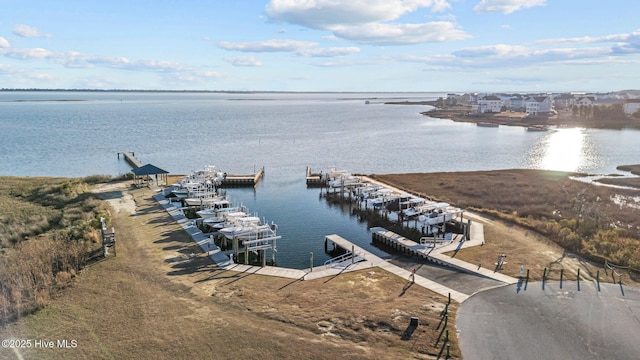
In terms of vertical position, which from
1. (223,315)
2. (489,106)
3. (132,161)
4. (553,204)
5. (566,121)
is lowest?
(223,315)

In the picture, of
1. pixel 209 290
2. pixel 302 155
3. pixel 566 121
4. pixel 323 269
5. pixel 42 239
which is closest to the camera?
pixel 209 290

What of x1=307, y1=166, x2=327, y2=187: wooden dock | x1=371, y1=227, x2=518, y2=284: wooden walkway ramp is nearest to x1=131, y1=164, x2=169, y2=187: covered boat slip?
x1=307, y1=166, x2=327, y2=187: wooden dock

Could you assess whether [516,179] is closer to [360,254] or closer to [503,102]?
[360,254]

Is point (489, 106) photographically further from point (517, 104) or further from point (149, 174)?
point (149, 174)

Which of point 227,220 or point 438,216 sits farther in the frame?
point 438,216

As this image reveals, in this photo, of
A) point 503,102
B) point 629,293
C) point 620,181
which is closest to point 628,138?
point 620,181

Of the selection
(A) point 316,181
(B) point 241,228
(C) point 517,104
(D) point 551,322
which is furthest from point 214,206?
(C) point 517,104

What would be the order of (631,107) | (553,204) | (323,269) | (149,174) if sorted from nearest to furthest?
(323,269), (553,204), (149,174), (631,107)
